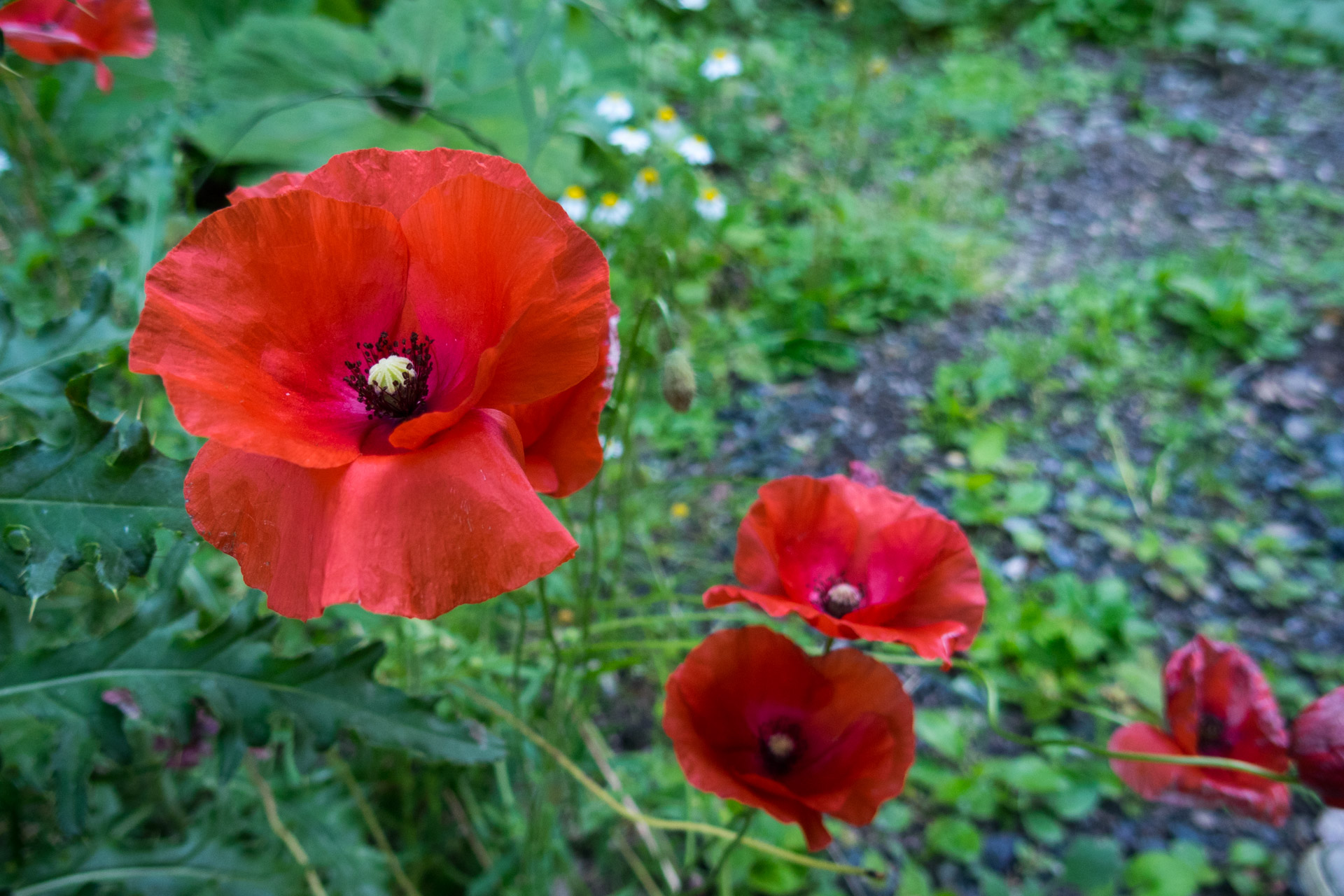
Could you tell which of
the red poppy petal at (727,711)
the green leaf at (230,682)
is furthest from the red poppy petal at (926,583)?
the green leaf at (230,682)

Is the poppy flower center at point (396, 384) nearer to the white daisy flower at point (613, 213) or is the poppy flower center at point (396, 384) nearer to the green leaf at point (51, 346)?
the green leaf at point (51, 346)

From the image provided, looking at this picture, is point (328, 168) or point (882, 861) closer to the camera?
point (328, 168)

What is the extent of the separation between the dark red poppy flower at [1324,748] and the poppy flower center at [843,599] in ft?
1.48

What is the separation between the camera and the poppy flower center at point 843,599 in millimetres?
965

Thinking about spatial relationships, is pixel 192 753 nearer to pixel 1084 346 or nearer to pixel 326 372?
pixel 326 372

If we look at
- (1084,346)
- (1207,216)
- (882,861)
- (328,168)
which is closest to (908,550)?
(328,168)

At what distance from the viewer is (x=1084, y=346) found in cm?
295

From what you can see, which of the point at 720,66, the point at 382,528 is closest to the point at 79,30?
the point at 382,528

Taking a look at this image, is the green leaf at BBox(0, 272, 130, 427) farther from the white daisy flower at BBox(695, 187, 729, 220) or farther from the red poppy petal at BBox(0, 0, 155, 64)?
the white daisy flower at BBox(695, 187, 729, 220)

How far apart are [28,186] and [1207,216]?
4.13 meters

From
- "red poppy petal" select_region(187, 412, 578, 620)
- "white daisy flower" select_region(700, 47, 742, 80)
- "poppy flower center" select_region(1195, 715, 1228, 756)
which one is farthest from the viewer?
"white daisy flower" select_region(700, 47, 742, 80)

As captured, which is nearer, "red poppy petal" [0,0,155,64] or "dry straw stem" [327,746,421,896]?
"red poppy petal" [0,0,155,64]

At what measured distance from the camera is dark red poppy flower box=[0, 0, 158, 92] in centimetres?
95

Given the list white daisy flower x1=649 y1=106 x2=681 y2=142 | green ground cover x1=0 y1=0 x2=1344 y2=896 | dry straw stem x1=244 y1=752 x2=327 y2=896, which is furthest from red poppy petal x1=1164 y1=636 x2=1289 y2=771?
white daisy flower x1=649 y1=106 x2=681 y2=142
